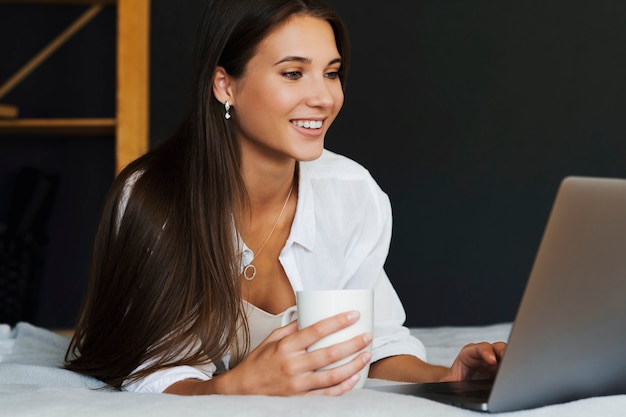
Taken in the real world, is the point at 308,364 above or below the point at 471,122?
below

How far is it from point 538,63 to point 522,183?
0.57m

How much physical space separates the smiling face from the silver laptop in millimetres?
840

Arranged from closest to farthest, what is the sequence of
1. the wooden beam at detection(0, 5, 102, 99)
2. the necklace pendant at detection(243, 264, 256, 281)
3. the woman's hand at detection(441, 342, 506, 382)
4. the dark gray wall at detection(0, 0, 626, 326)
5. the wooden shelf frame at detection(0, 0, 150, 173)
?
the woman's hand at detection(441, 342, 506, 382)
the necklace pendant at detection(243, 264, 256, 281)
the wooden shelf frame at detection(0, 0, 150, 173)
the wooden beam at detection(0, 5, 102, 99)
the dark gray wall at detection(0, 0, 626, 326)

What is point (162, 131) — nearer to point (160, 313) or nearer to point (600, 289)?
point (160, 313)

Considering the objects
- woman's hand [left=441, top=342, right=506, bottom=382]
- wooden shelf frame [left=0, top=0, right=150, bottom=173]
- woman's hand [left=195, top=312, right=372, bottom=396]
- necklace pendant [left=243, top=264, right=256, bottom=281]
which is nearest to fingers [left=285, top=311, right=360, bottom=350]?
woman's hand [left=195, top=312, right=372, bottom=396]

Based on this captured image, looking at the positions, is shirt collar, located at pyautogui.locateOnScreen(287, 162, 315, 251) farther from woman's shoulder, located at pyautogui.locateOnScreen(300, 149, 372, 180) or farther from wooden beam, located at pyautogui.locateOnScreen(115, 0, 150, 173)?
wooden beam, located at pyautogui.locateOnScreen(115, 0, 150, 173)

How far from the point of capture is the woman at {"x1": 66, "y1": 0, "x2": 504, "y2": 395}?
5.42 ft

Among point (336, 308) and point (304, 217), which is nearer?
point (336, 308)

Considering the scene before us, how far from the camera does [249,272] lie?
197 cm

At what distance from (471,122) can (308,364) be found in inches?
125

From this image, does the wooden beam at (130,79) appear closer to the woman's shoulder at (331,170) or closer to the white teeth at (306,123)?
the woman's shoulder at (331,170)

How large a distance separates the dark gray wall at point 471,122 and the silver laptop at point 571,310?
3112 mm

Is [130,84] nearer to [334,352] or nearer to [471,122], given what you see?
[471,122]

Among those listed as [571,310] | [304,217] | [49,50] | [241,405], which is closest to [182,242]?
[304,217]
